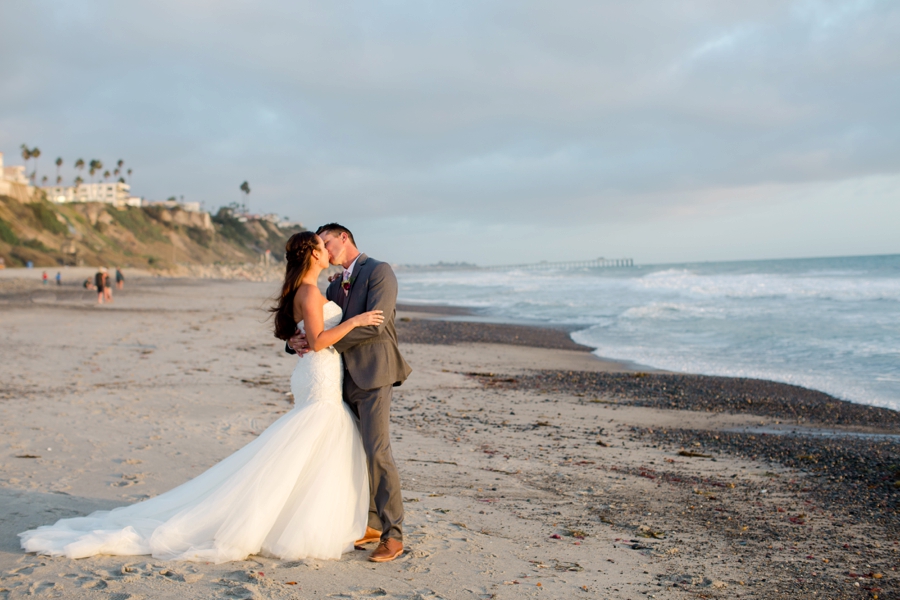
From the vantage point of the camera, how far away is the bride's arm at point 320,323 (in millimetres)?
3691

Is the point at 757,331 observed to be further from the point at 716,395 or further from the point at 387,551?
the point at 387,551

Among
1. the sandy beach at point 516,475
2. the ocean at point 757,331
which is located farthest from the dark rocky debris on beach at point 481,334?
the sandy beach at point 516,475

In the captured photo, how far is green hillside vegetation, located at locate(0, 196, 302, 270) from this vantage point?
50000 mm

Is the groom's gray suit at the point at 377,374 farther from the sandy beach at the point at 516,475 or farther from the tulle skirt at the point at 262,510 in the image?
the sandy beach at the point at 516,475

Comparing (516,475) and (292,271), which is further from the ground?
(292,271)

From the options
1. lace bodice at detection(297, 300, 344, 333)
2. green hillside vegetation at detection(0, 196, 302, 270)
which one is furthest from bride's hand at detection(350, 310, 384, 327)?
green hillside vegetation at detection(0, 196, 302, 270)

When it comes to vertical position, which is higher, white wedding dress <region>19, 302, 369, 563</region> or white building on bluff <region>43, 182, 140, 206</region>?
white building on bluff <region>43, 182, 140, 206</region>

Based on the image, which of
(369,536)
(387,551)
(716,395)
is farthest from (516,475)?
(716,395)

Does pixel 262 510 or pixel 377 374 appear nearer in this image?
pixel 262 510

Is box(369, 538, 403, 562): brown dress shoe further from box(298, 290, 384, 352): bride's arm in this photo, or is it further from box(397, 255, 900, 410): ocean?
box(397, 255, 900, 410): ocean

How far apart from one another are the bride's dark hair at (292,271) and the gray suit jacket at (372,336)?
1.02 ft

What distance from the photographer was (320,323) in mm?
3756

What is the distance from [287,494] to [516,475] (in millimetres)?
2613

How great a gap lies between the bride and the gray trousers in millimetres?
91
